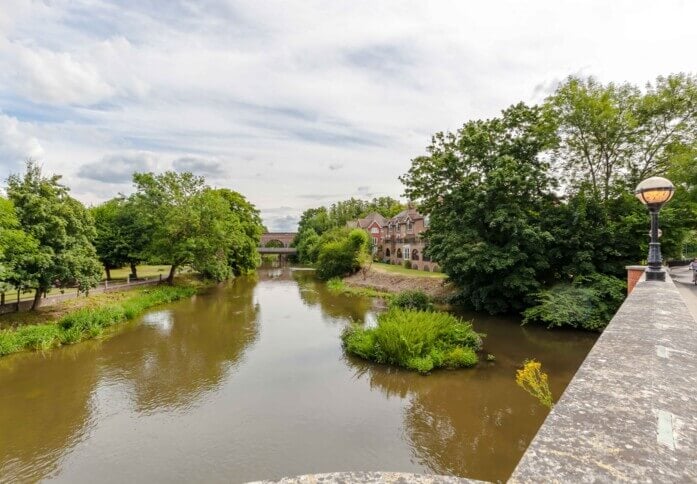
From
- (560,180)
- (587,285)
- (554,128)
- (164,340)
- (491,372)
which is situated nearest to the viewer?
(491,372)

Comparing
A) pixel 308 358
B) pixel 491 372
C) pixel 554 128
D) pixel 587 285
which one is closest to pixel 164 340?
pixel 308 358

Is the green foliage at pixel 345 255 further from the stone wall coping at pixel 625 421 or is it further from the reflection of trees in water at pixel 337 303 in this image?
the stone wall coping at pixel 625 421

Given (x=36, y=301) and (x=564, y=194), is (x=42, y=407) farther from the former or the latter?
(x=564, y=194)

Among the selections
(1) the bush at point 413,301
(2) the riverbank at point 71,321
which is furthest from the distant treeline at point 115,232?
(1) the bush at point 413,301

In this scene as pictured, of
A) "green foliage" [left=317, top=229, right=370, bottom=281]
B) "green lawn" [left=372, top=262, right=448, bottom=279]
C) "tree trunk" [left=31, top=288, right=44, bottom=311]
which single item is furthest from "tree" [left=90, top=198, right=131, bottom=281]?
"green lawn" [left=372, top=262, right=448, bottom=279]

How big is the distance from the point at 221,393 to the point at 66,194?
1579cm

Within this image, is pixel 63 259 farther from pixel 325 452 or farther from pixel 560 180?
pixel 560 180

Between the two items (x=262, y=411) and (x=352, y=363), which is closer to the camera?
(x=262, y=411)

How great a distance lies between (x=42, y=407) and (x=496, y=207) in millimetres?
21105

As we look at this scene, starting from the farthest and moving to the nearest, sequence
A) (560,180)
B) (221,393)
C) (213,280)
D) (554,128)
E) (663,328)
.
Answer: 1. (213,280)
2. (560,180)
3. (554,128)
4. (221,393)
5. (663,328)

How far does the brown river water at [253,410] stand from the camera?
881 cm

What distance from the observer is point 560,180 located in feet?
75.5

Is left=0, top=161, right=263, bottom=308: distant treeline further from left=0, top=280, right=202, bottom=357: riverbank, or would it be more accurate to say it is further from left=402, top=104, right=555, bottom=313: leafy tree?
left=402, top=104, right=555, bottom=313: leafy tree

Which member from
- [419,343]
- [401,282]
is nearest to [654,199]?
[419,343]
